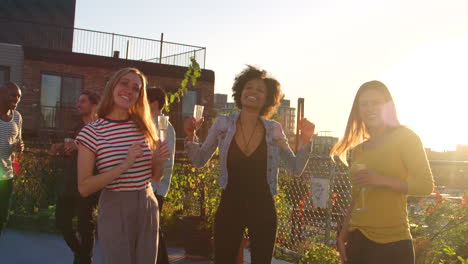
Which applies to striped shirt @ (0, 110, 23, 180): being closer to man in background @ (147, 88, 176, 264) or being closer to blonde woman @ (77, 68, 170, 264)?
man in background @ (147, 88, 176, 264)

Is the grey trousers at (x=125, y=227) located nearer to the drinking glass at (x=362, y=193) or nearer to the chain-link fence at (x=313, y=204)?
the drinking glass at (x=362, y=193)

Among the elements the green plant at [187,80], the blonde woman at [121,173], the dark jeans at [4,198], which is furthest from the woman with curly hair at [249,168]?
the green plant at [187,80]

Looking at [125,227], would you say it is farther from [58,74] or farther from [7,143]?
[58,74]

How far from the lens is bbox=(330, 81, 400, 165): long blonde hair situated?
2992 mm

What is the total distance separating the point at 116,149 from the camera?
3018 mm

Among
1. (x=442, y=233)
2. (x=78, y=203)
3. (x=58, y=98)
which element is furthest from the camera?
(x=58, y=98)

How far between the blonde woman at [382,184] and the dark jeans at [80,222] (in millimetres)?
2928

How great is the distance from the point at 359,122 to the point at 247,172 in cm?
91

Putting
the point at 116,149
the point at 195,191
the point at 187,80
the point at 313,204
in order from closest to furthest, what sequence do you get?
the point at 116,149 < the point at 313,204 < the point at 195,191 < the point at 187,80

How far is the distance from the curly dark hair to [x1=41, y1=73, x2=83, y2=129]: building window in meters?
18.1

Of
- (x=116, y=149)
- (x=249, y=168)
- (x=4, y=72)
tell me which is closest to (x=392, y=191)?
(x=249, y=168)

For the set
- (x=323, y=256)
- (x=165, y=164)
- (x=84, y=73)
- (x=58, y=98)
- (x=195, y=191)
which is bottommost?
(x=323, y=256)

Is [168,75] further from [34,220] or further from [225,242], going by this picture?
[225,242]

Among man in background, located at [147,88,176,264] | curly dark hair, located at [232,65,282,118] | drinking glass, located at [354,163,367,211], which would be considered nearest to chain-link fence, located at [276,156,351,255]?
man in background, located at [147,88,176,264]
